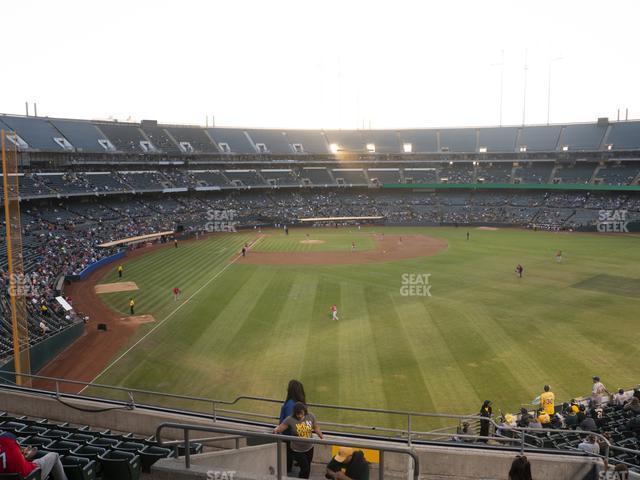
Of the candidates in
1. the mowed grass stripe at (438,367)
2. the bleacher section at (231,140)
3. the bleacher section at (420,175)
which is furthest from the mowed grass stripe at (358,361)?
the bleacher section at (420,175)

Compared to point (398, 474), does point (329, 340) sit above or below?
below

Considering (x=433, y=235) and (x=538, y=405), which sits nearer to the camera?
(x=538, y=405)

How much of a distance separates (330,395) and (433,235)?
51.7 m

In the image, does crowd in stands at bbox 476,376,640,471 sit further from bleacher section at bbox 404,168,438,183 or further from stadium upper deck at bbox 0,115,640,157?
bleacher section at bbox 404,168,438,183

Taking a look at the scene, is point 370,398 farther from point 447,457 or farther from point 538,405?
point 447,457

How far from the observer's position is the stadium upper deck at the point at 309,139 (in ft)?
224

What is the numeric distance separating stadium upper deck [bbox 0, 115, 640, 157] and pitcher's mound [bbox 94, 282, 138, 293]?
3346cm

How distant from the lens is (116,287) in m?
37.0

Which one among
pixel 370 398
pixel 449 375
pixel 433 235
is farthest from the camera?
pixel 433 235

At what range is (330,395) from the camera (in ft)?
61.3

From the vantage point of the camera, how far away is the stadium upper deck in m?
68.3

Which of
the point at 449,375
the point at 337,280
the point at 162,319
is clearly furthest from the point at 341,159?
the point at 449,375

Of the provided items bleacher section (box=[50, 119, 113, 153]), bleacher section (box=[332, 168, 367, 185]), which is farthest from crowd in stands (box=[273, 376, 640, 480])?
bleacher section (box=[332, 168, 367, 185])

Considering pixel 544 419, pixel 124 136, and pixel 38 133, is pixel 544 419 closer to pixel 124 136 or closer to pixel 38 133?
pixel 38 133
